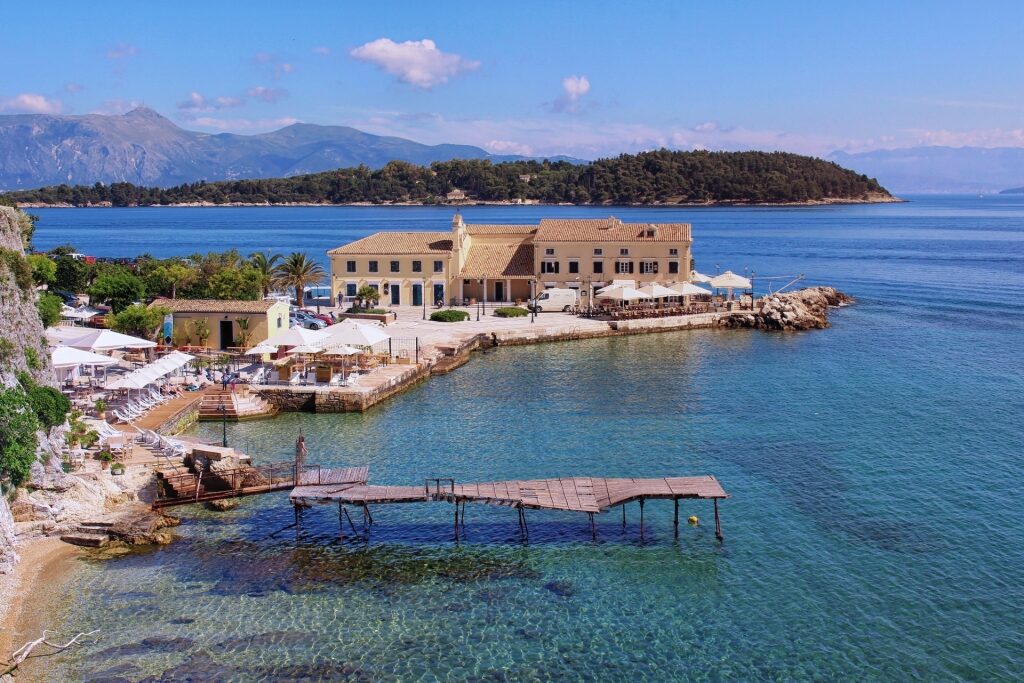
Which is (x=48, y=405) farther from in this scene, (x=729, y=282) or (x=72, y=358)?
(x=729, y=282)

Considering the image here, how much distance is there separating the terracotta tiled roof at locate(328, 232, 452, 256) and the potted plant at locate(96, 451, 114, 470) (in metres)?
36.6

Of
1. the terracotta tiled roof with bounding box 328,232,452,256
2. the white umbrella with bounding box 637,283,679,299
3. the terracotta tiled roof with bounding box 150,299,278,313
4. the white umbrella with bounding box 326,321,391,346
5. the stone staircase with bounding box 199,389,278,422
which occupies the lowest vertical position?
the stone staircase with bounding box 199,389,278,422

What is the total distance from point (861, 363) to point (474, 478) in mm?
29354

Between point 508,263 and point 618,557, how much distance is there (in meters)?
44.0

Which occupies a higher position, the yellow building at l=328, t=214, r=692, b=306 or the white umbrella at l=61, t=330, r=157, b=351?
the yellow building at l=328, t=214, r=692, b=306

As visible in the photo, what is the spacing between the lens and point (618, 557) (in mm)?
23422

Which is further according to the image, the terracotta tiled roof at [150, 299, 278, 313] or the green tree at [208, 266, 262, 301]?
the green tree at [208, 266, 262, 301]

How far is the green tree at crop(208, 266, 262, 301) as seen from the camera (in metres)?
53.8

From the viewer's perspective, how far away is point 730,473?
29.7 metres

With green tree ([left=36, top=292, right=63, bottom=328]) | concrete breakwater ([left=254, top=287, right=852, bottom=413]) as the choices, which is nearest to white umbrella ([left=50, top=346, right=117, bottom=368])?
green tree ([left=36, top=292, right=63, bottom=328])

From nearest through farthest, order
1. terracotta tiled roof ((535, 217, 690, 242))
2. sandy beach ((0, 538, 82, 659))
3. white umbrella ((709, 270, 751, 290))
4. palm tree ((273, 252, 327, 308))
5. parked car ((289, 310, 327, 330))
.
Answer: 1. sandy beach ((0, 538, 82, 659))
2. parked car ((289, 310, 327, 330))
3. palm tree ((273, 252, 327, 308))
4. terracotta tiled roof ((535, 217, 690, 242))
5. white umbrella ((709, 270, 751, 290))

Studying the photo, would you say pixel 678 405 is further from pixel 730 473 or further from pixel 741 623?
pixel 741 623

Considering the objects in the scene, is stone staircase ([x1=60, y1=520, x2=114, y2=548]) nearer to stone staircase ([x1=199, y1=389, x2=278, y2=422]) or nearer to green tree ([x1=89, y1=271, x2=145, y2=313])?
stone staircase ([x1=199, y1=389, x2=278, y2=422])

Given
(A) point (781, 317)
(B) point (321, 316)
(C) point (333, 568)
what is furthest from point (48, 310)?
(A) point (781, 317)
